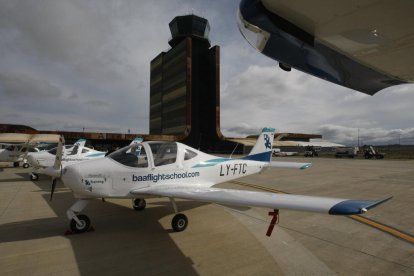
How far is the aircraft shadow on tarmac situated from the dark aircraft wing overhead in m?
3.33

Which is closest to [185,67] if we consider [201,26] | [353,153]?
[201,26]

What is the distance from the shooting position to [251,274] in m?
3.69

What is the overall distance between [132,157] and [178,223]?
1.86 m

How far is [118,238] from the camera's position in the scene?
517 centimetres

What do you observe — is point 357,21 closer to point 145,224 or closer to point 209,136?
point 145,224

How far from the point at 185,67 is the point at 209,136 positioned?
61.7ft

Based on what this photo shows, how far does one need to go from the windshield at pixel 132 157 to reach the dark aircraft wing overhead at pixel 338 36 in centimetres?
403

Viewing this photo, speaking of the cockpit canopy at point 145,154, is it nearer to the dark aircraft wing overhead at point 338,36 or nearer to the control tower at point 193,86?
the dark aircraft wing overhead at point 338,36

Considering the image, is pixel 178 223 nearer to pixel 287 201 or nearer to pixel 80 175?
pixel 80 175

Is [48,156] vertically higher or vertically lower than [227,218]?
higher

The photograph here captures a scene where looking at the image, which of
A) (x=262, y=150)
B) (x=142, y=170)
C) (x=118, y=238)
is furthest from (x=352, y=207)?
(x=262, y=150)

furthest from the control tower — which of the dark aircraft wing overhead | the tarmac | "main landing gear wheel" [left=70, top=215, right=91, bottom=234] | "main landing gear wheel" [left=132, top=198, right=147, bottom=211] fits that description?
the dark aircraft wing overhead

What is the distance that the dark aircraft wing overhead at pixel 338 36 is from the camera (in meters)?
2.17

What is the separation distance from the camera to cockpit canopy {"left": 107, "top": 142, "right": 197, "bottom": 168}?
599 cm
